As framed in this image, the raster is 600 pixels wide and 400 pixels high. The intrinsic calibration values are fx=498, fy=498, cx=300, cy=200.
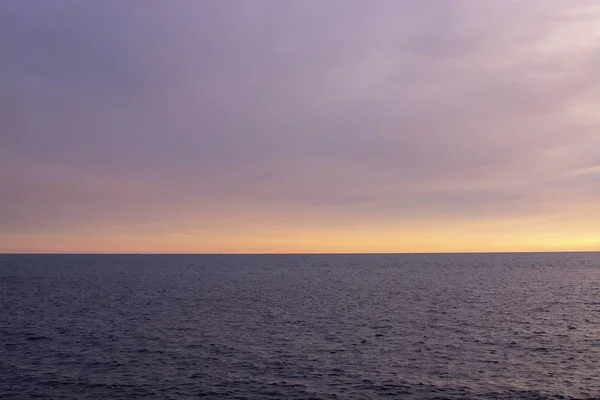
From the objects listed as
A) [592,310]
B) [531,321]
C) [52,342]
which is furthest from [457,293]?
[52,342]

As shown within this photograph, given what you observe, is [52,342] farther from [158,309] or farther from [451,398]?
[451,398]

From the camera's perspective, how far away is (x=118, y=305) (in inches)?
4429

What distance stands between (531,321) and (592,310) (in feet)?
80.1

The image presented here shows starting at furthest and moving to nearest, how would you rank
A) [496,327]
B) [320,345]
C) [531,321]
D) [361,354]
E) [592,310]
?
1. [592,310]
2. [531,321]
3. [496,327]
4. [320,345]
5. [361,354]

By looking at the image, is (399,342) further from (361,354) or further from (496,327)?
(496,327)

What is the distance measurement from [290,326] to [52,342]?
1383 inches

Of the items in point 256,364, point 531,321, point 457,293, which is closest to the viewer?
point 256,364

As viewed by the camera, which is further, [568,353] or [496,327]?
[496,327]

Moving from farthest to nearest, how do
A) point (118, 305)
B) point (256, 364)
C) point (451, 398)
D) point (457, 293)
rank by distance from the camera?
point (457, 293) → point (118, 305) → point (256, 364) → point (451, 398)

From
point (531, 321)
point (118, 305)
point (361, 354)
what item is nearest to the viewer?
point (361, 354)

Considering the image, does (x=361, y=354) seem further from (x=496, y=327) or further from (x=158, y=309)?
(x=158, y=309)

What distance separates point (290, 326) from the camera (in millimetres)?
81938

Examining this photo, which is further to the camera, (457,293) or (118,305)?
(457,293)

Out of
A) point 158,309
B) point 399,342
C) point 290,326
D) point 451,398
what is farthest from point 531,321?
point 158,309
